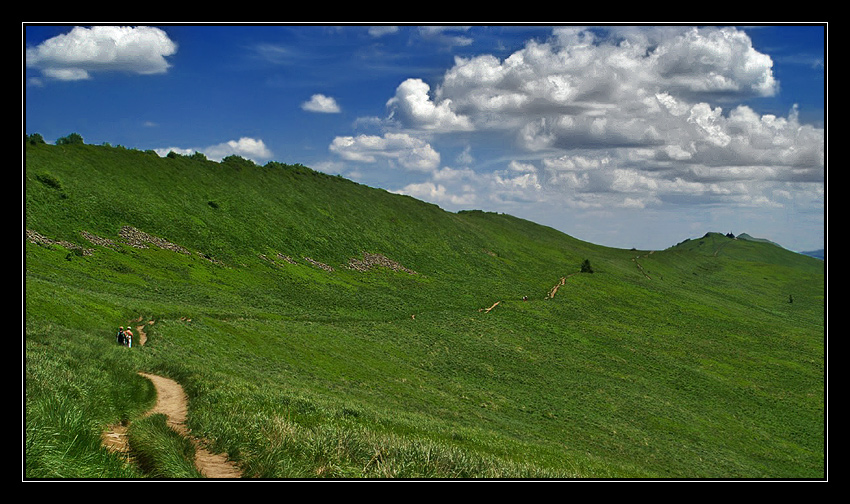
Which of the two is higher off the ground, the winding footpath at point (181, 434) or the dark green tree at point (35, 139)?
the dark green tree at point (35, 139)

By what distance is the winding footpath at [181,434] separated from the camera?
11.5 metres

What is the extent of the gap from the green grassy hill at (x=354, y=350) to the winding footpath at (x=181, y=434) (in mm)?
364

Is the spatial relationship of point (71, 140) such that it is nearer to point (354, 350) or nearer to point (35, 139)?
point (35, 139)

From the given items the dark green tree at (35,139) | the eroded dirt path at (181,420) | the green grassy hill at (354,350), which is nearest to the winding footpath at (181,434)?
the eroded dirt path at (181,420)

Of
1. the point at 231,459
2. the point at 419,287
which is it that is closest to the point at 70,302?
the point at 231,459

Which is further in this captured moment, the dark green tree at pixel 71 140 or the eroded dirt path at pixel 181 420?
the dark green tree at pixel 71 140

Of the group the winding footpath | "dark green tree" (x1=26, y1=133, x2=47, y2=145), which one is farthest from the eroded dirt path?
"dark green tree" (x1=26, y1=133, x2=47, y2=145)

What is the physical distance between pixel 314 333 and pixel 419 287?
59330 mm

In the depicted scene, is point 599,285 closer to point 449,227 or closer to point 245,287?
point 449,227

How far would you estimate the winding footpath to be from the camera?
1150 cm

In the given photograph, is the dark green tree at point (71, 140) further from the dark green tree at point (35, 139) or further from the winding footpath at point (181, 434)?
the winding footpath at point (181, 434)

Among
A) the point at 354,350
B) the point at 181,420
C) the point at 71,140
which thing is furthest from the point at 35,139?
the point at 181,420

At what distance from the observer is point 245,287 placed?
8269cm

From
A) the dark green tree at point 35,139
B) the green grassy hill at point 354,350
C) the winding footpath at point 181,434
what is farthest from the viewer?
the dark green tree at point 35,139
